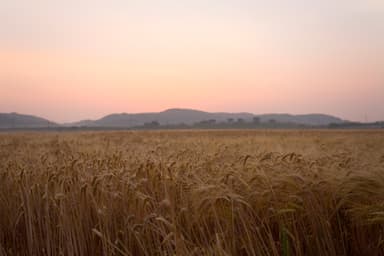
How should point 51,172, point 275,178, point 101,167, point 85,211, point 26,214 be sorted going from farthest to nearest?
point 101,167, point 51,172, point 26,214, point 85,211, point 275,178

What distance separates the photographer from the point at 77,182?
12.4 feet

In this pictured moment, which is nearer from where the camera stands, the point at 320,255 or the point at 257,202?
the point at 320,255

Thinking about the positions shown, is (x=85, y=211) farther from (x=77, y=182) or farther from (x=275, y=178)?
(x=275, y=178)

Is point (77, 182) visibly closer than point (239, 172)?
No

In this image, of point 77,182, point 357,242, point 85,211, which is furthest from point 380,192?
point 77,182

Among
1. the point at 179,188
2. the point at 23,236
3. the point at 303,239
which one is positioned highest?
the point at 179,188

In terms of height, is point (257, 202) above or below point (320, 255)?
above

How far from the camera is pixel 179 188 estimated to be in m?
3.70

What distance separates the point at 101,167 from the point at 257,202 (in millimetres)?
2624

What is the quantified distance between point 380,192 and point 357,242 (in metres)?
0.45

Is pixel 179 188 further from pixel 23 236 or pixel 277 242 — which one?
pixel 23 236

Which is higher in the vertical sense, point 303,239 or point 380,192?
point 380,192

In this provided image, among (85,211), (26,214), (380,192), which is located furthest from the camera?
(26,214)

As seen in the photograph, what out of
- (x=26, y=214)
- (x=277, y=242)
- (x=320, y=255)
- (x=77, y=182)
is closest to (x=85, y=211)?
(x=77, y=182)
